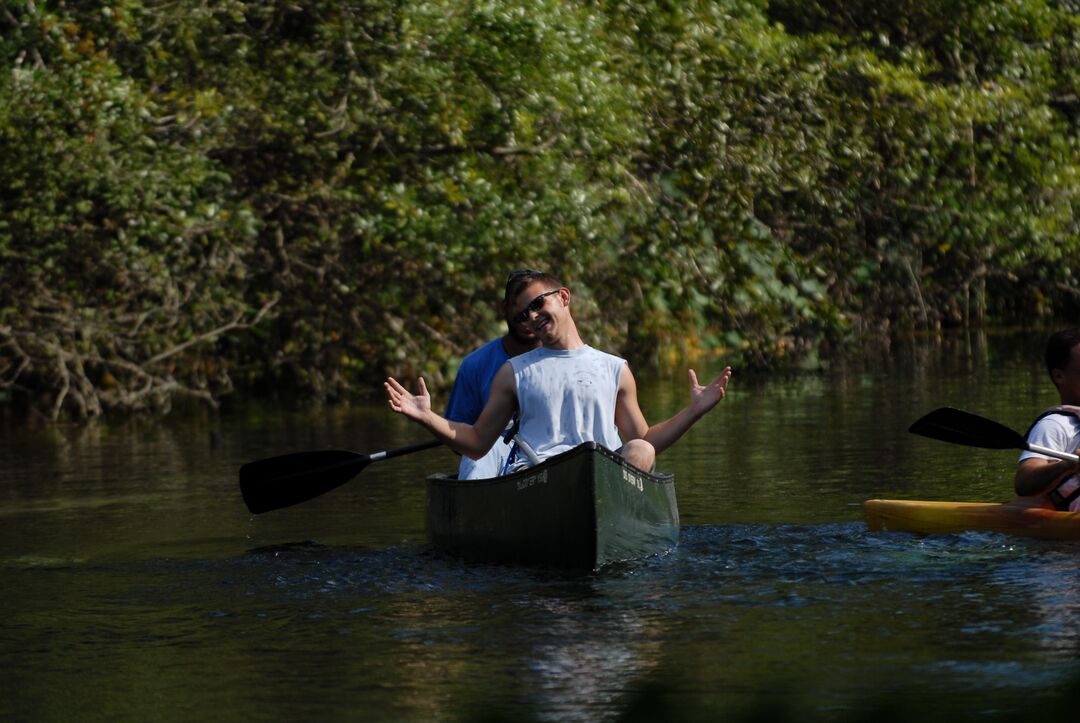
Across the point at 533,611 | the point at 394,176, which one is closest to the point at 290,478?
the point at 533,611

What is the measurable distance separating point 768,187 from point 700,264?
1237mm

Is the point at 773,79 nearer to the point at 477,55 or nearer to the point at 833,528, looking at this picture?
the point at 477,55

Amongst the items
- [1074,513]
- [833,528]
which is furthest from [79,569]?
[1074,513]

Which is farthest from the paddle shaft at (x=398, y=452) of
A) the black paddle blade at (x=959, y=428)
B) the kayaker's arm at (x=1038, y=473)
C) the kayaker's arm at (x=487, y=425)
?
the kayaker's arm at (x=1038, y=473)

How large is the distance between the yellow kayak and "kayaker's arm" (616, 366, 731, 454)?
128 cm

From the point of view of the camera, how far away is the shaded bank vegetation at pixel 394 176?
1641 cm

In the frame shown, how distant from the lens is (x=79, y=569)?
364 inches

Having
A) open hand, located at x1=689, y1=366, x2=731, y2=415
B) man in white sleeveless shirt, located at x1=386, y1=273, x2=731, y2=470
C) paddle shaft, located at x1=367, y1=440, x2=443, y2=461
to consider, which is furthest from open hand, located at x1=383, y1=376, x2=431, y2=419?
paddle shaft, located at x1=367, y1=440, x2=443, y2=461

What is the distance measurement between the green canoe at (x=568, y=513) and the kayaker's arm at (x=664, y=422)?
0.18 metres

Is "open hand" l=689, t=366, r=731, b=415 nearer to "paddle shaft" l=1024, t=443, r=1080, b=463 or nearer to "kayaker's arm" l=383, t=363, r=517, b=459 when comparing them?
"kayaker's arm" l=383, t=363, r=517, b=459

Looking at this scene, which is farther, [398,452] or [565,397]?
[398,452]

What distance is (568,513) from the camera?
26.5 feet

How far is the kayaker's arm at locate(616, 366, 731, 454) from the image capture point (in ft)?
26.3

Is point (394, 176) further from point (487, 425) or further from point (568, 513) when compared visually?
point (568, 513)
